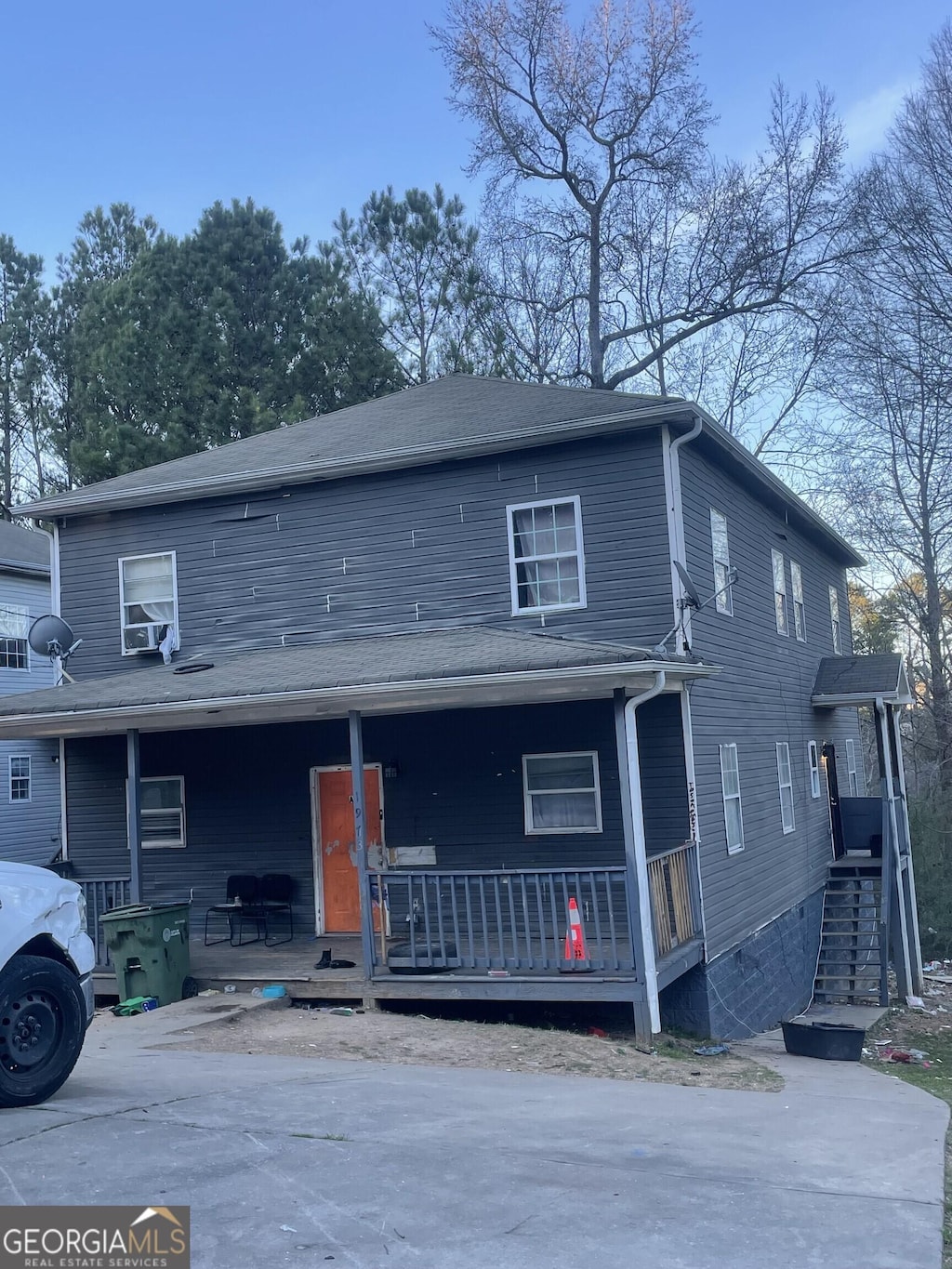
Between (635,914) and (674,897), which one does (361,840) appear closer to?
(635,914)

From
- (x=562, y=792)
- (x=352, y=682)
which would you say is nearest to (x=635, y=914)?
(x=562, y=792)

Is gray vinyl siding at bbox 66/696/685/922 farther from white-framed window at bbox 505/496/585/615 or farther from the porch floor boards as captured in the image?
the porch floor boards

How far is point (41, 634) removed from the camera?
1541 centimetres

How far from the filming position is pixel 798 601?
20.0m

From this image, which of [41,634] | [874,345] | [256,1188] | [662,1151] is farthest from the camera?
[874,345]

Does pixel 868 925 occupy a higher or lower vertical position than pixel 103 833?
lower

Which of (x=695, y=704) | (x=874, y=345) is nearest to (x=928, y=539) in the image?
(x=874, y=345)

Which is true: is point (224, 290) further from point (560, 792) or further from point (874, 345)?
point (560, 792)

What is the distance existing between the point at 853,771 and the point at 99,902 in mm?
16157

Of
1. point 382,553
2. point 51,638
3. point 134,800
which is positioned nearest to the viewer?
point 134,800

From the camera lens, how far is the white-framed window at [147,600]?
15.5 meters

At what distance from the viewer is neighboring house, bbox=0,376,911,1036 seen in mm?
11680

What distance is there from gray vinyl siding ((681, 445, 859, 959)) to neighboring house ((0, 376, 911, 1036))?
78 millimetres

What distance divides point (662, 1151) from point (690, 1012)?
631 centimetres
